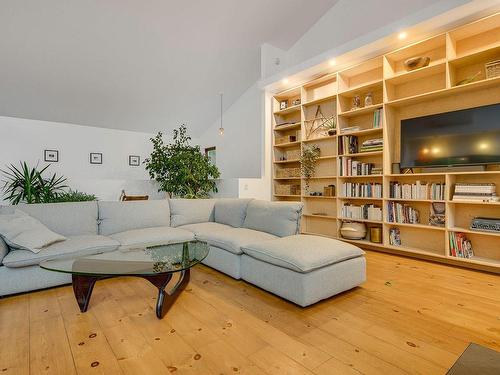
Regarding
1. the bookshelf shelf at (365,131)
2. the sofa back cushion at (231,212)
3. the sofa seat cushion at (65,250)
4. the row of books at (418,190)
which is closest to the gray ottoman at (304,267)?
the sofa back cushion at (231,212)

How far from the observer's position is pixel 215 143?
762cm

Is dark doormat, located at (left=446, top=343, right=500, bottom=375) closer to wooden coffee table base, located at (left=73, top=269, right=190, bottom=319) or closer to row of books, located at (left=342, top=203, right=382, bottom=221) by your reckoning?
wooden coffee table base, located at (left=73, top=269, right=190, bottom=319)

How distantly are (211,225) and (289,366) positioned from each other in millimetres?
2285

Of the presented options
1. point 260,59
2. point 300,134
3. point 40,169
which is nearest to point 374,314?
point 300,134

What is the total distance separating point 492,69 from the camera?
282cm

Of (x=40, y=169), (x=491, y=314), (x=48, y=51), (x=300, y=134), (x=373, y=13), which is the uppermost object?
(x=373, y=13)

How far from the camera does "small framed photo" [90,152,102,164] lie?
21.7 feet

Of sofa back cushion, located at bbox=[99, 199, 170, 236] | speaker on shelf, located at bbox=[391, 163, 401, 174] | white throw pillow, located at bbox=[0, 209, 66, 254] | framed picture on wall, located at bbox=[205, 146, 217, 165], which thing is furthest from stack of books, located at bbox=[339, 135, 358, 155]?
framed picture on wall, located at bbox=[205, 146, 217, 165]

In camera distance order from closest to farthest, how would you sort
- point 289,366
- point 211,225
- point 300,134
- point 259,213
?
point 289,366 → point 259,213 → point 211,225 → point 300,134

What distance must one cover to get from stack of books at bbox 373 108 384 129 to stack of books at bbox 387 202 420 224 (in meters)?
1.07

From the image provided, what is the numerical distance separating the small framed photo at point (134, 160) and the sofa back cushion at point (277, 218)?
5.11 m

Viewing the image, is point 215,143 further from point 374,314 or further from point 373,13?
point 374,314

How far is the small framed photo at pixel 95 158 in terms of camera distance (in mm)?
6613

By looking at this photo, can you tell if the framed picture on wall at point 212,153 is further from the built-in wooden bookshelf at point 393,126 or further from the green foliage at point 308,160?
the green foliage at point 308,160
